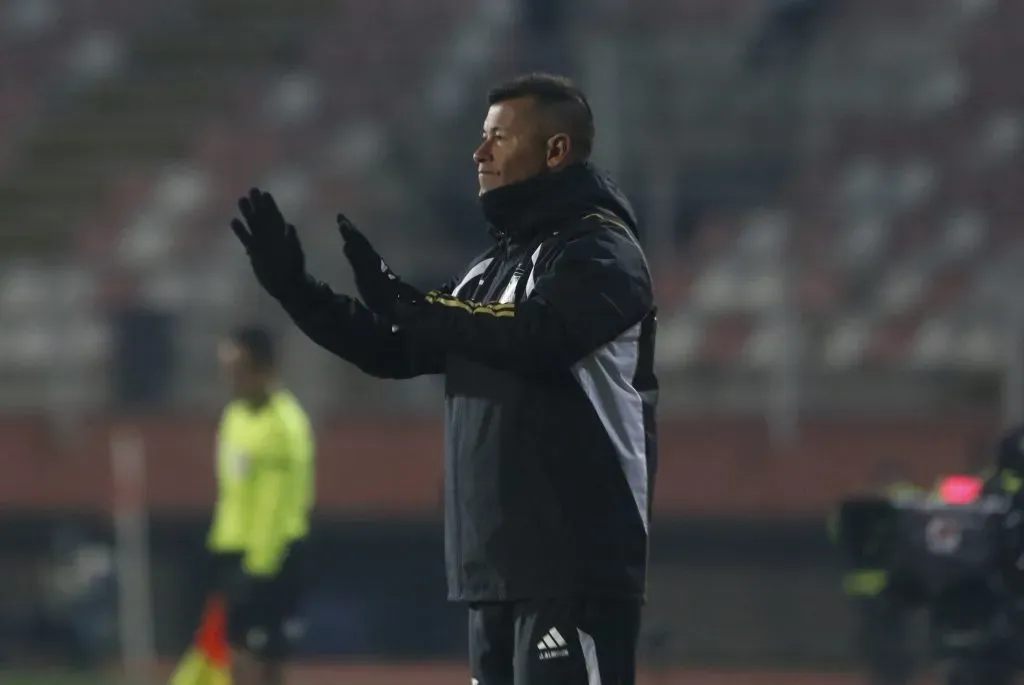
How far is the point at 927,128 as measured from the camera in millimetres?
15781

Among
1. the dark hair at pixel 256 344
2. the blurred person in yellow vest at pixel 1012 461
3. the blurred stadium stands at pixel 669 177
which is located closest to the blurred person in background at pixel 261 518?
the dark hair at pixel 256 344

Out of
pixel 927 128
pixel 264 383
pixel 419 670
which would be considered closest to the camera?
pixel 264 383

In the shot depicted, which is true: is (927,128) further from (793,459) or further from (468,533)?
(468,533)

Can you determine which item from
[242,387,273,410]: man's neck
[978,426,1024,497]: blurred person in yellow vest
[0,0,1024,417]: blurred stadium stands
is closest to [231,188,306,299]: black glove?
[978,426,1024,497]: blurred person in yellow vest

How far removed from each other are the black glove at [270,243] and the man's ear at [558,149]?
1.64 feet

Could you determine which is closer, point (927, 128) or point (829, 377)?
point (829, 377)

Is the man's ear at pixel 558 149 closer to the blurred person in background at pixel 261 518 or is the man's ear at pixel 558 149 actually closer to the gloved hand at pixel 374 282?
the gloved hand at pixel 374 282

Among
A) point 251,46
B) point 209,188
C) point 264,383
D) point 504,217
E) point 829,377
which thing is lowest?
point 504,217

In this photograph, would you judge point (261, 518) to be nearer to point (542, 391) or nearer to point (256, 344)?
point (256, 344)

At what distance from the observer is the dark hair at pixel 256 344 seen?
8.47m

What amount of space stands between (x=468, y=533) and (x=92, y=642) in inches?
406

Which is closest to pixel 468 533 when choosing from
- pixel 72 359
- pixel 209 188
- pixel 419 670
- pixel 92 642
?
pixel 419 670

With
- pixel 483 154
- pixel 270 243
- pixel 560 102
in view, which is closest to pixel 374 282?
pixel 270 243

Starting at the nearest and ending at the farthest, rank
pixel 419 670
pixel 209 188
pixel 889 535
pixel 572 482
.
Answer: pixel 572 482
pixel 889 535
pixel 419 670
pixel 209 188
